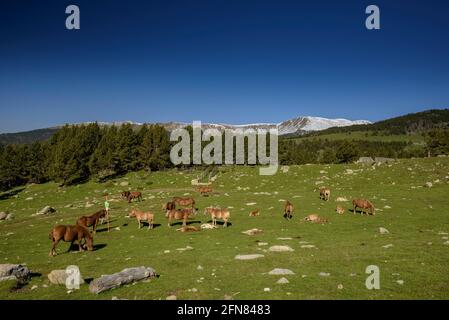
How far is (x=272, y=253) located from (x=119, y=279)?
7.96 meters

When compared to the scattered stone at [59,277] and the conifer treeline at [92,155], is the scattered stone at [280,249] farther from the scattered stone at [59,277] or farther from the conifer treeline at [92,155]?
the conifer treeline at [92,155]

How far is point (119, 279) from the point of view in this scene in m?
13.4

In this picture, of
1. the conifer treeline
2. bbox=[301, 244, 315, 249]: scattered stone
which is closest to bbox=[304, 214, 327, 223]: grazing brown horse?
bbox=[301, 244, 315, 249]: scattered stone

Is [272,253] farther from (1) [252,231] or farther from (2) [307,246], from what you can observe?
(1) [252,231]

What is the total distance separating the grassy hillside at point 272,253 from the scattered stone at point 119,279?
263 millimetres

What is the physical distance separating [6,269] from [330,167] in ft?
171

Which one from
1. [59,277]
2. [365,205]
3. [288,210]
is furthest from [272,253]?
[365,205]

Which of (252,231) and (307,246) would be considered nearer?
(307,246)

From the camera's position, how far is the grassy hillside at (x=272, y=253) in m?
12.8

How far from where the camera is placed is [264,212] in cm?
3180

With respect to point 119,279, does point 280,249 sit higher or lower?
lower

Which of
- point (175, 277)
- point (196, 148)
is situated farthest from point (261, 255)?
point (196, 148)
